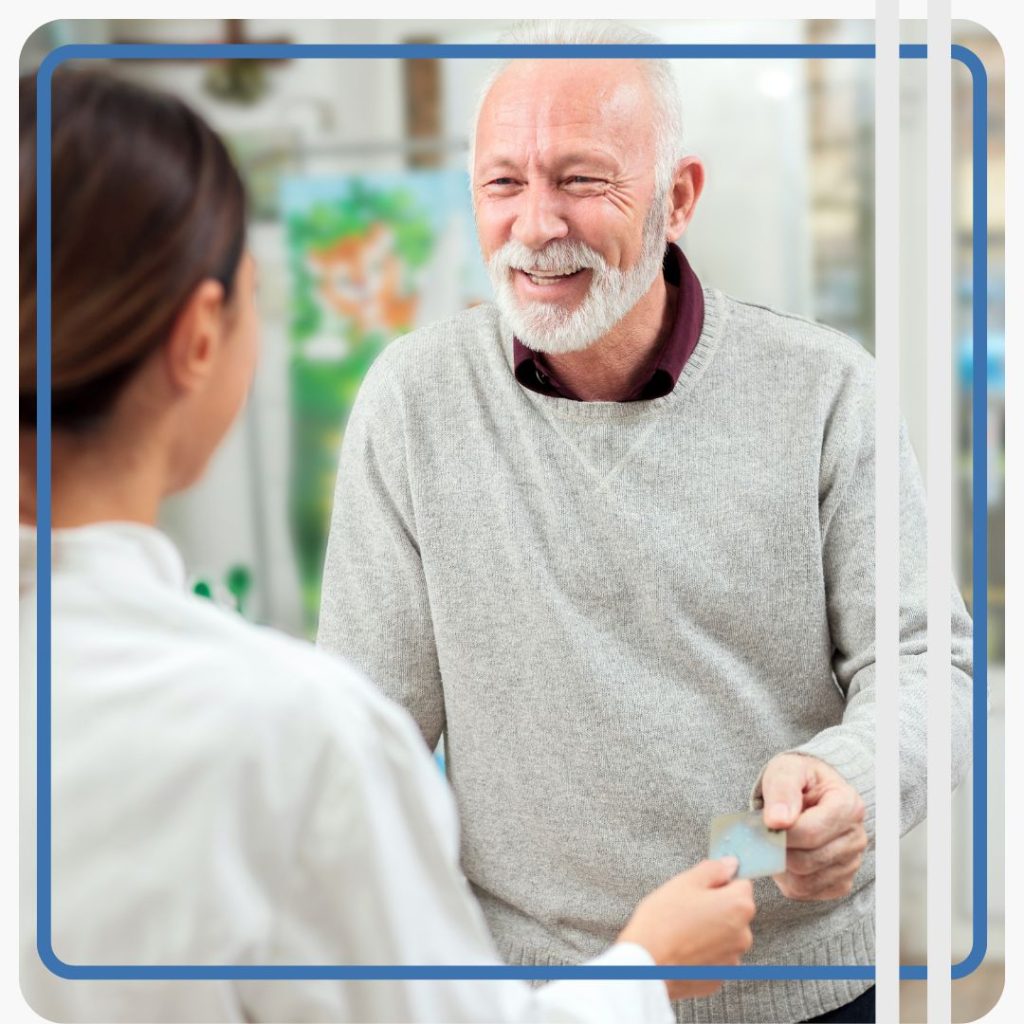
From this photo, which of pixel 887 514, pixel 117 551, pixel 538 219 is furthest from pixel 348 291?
pixel 887 514

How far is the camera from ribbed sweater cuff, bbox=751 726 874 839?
1.32 metres

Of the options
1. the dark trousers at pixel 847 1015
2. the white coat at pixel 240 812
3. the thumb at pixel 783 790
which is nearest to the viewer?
the white coat at pixel 240 812

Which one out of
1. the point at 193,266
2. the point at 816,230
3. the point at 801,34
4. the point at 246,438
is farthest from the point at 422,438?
the point at 801,34

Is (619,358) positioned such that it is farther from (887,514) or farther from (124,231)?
(124,231)

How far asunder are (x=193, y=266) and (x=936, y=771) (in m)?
0.80

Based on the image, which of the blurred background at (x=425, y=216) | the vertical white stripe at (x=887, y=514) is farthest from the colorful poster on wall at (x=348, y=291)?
the vertical white stripe at (x=887, y=514)

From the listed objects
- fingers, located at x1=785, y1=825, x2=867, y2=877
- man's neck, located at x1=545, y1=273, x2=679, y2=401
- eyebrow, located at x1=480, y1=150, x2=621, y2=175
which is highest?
eyebrow, located at x1=480, y1=150, x2=621, y2=175

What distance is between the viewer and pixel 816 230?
4.51 feet

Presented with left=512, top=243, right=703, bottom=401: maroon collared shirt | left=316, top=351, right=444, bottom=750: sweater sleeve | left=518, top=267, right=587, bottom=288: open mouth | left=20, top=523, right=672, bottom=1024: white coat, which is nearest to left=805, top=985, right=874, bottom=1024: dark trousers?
left=20, top=523, right=672, bottom=1024: white coat

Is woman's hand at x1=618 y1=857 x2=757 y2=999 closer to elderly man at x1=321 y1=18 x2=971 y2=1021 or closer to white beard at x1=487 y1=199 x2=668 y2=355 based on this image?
elderly man at x1=321 y1=18 x2=971 y2=1021

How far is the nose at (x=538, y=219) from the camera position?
1.30 meters

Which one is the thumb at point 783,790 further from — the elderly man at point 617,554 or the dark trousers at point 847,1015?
the dark trousers at point 847,1015

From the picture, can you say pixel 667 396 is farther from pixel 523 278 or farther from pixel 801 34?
pixel 801 34

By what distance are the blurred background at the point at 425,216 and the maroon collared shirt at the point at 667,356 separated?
0.03 meters
